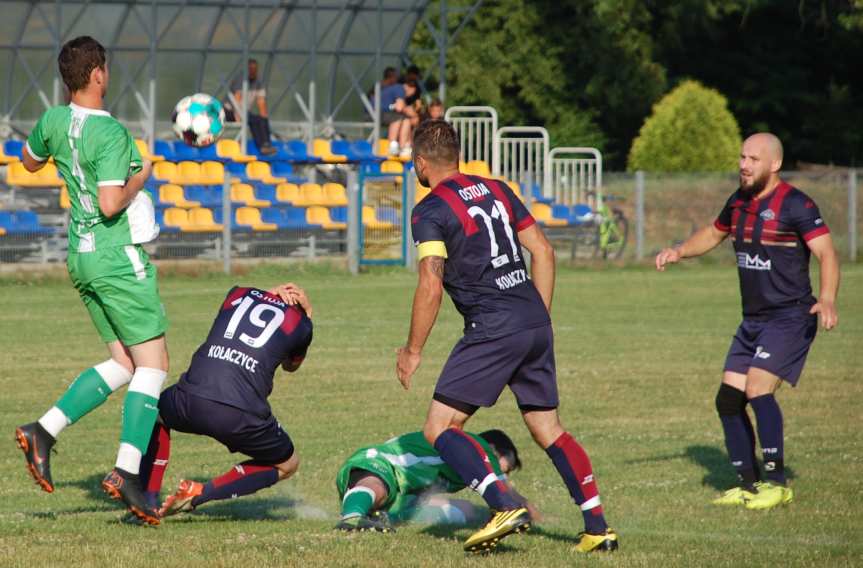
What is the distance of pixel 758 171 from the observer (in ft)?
27.5

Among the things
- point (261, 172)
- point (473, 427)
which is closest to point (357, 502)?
point (473, 427)

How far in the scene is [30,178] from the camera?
77.8ft

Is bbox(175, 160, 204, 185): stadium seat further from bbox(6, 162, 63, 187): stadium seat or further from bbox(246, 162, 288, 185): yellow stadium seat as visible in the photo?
bbox(6, 162, 63, 187): stadium seat

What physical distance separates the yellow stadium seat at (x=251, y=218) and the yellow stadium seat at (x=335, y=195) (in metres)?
1.52

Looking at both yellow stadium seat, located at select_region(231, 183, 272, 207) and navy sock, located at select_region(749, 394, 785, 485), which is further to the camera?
yellow stadium seat, located at select_region(231, 183, 272, 207)

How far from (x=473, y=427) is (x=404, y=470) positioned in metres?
3.41

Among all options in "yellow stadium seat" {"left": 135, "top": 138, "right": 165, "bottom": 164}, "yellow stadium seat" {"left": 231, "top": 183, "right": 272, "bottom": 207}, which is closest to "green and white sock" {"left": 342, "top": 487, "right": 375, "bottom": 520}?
"yellow stadium seat" {"left": 231, "top": 183, "right": 272, "bottom": 207}

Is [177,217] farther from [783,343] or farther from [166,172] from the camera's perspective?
[783,343]

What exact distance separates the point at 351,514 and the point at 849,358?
897 cm

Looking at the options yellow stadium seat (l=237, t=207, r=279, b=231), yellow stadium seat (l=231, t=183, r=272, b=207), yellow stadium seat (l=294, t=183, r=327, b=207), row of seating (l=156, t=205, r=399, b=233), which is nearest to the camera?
row of seating (l=156, t=205, r=399, b=233)

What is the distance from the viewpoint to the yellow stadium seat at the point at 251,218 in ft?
81.7

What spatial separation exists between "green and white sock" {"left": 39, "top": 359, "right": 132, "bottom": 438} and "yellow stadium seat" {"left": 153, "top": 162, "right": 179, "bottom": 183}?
18026 millimetres

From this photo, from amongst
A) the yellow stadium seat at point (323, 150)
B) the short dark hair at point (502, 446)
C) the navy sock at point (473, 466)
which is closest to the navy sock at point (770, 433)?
the short dark hair at point (502, 446)

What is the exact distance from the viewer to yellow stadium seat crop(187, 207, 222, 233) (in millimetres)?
→ 23922
